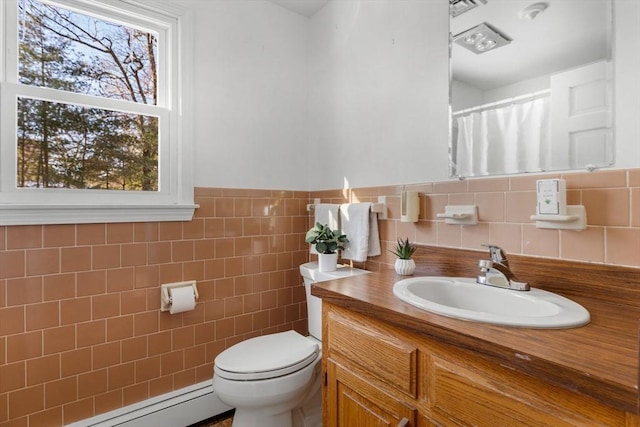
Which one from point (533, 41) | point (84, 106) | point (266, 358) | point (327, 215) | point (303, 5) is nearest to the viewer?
point (533, 41)

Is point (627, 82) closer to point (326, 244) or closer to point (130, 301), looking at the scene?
point (326, 244)

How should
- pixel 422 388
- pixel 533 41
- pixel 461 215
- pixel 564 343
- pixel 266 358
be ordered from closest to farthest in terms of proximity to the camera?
1. pixel 564 343
2. pixel 422 388
3. pixel 533 41
4. pixel 461 215
5. pixel 266 358

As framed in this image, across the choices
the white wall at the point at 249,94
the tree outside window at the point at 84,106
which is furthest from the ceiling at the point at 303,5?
the tree outside window at the point at 84,106

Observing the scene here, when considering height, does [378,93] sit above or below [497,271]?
above

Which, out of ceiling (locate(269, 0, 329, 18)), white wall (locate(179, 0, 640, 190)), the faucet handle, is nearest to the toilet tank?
white wall (locate(179, 0, 640, 190))

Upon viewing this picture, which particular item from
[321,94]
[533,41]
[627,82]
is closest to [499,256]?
[627,82]

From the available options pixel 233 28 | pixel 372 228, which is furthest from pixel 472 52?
pixel 233 28

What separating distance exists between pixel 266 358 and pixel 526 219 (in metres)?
1.17

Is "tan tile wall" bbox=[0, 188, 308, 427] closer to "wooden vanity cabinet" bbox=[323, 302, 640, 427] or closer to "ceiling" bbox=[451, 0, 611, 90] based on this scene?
"wooden vanity cabinet" bbox=[323, 302, 640, 427]

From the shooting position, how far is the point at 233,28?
6.23 ft

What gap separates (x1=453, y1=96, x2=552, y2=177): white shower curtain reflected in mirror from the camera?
3.77ft

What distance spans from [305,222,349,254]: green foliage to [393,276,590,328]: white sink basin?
2.00ft

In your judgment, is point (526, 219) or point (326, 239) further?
point (326, 239)

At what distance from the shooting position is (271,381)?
52.2 inches
